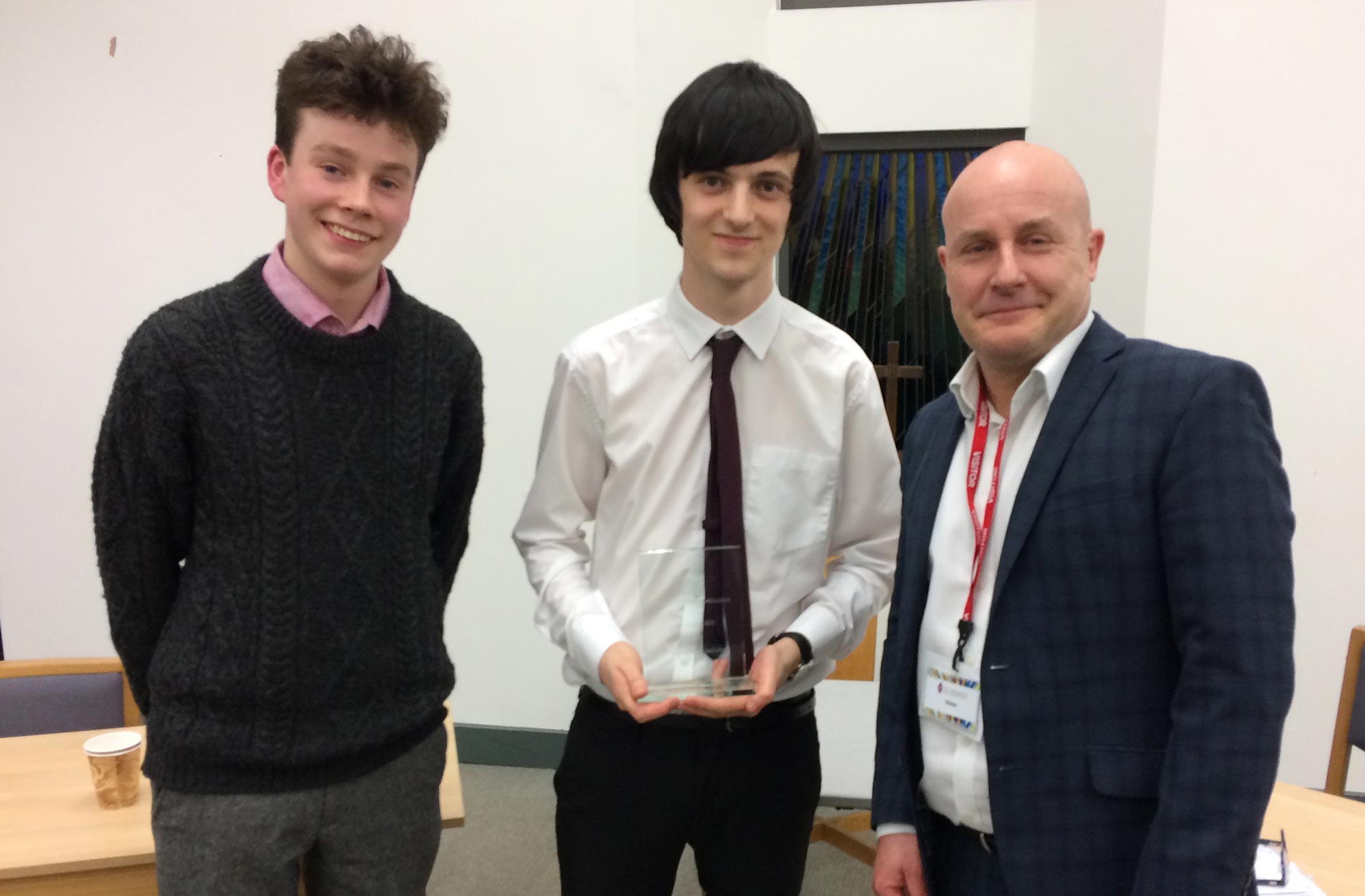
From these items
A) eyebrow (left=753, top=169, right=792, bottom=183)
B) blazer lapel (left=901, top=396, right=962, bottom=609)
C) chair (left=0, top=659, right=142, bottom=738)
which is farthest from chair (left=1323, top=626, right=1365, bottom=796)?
chair (left=0, top=659, right=142, bottom=738)

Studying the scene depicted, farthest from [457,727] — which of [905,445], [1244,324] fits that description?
[1244,324]

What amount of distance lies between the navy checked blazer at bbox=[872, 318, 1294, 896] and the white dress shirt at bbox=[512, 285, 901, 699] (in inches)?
17.3

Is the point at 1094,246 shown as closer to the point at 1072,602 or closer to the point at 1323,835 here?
the point at 1072,602

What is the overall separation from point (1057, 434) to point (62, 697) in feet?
7.53

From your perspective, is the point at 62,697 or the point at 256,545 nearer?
the point at 256,545

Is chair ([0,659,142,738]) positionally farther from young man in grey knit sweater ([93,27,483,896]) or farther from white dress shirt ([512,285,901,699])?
white dress shirt ([512,285,901,699])

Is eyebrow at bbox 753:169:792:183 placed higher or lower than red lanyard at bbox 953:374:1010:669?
higher

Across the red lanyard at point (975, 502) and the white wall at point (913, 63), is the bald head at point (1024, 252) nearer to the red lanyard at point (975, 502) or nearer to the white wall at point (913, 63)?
the red lanyard at point (975, 502)

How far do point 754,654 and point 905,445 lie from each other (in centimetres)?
45

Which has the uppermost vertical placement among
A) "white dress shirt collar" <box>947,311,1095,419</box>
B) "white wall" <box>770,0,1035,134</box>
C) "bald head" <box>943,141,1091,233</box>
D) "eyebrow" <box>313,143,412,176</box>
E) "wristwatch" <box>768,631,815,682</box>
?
"white wall" <box>770,0,1035,134</box>

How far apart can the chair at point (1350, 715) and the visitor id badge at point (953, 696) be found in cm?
149

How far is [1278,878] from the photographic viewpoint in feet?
4.65

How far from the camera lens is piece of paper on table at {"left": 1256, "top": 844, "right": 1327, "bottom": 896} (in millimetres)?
1391

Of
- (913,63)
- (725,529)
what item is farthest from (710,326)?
(913,63)
